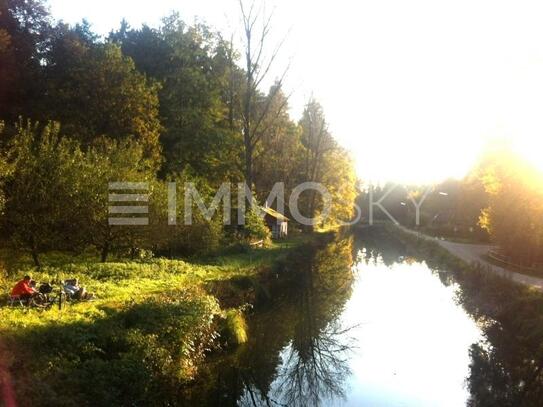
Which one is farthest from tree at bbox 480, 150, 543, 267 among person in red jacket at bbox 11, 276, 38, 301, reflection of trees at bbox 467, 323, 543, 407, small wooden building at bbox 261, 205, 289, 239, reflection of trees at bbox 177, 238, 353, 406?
person in red jacket at bbox 11, 276, 38, 301

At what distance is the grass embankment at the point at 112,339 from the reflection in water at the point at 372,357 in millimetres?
938

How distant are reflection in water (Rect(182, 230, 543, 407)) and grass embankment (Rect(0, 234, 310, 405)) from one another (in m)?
0.94

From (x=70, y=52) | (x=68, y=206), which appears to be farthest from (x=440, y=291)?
(x=70, y=52)

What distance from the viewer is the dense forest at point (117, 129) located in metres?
21.1

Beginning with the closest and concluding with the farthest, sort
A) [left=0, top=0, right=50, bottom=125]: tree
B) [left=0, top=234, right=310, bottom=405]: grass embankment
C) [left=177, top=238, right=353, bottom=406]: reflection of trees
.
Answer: [left=0, top=234, right=310, bottom=405]: grass embankment, [left=177, top=238, right=353, bottom=406]: reflection of trees, [left=0, top=0, right=50, bottom=125]: tree

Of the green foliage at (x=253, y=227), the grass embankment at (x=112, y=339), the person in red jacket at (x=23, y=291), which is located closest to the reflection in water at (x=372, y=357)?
the grass embankment at (x=112, y=339)

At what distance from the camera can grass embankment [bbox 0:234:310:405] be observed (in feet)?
32.1

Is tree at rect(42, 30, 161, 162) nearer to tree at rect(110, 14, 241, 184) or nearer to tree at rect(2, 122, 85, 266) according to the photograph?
tree at rect(110, 14, 241, 184)

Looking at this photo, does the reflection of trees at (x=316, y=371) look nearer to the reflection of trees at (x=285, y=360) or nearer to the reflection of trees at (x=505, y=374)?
the reflection of trees at (x=285, y=360)

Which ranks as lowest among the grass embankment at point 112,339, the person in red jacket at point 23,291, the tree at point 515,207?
the grass embankment at point 112,339

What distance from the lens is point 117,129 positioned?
1342 inches

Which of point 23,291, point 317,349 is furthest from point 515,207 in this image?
point 23,291

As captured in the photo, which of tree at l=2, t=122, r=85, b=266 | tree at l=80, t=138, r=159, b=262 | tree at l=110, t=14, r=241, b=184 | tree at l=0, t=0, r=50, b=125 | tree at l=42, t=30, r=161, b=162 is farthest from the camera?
tree at l=110, t=14, r=241, b=184

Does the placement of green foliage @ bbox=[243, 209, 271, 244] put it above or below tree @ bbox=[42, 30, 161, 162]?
below
